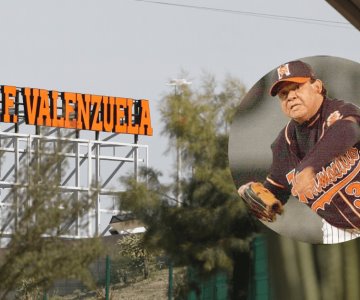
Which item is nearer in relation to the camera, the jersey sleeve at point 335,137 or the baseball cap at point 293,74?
the jersey sleeve at point 335,137

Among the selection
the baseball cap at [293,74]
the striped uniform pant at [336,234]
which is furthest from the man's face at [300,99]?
the striped uniform pant at [336,234]

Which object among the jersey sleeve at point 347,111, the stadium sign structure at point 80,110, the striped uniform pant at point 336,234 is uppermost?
the stadium sign structure at point 80,110

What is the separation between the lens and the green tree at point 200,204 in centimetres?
2700

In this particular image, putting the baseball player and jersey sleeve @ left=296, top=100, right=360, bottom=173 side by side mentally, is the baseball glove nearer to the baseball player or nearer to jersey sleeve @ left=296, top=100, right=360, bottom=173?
the baseball player

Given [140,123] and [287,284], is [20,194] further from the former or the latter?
[140,123]

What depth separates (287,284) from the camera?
86.9 ft

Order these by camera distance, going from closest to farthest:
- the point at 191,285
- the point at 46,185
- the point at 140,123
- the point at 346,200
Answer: the point at 46,185
the point at 346,200
the point at 191,285
the point at 140,123

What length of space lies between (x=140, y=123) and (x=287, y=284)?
35240mm

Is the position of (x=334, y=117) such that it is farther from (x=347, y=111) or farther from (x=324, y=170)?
(x=324, y=170)

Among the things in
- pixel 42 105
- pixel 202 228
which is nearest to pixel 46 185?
pixel 202 228

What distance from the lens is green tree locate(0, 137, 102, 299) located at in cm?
1791

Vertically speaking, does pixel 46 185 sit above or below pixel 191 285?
above

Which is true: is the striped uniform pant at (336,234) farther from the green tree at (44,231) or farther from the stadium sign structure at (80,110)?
the stadium sign structure at (80,110)

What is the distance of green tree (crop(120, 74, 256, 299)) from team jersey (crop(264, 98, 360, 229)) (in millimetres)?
1170
